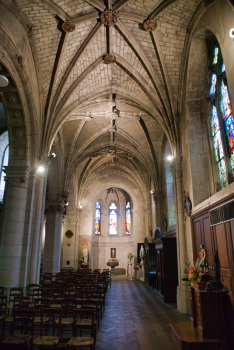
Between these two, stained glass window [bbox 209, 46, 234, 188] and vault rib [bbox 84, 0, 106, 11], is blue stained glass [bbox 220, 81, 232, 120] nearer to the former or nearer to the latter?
stained glass window [bbox 209, 46, 234, 188]

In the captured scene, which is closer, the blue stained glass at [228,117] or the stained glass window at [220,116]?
the blue stained glass at [228,117]

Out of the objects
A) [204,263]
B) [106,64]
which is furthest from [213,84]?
[204,263]

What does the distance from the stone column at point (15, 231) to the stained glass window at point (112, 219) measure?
20.3 metres

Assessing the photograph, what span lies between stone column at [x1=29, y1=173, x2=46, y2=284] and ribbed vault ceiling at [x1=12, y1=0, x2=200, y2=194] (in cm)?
178

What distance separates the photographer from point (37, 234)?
10.7 m

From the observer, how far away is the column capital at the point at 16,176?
33.9ft

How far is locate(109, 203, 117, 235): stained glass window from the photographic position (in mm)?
29911

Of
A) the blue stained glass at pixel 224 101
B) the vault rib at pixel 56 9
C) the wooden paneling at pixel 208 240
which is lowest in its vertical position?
the wooden paneling at pixel 208 240

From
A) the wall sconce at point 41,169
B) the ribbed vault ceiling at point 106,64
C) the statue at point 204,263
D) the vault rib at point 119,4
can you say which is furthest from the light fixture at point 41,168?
the statue at point 204,263

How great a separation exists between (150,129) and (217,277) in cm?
1272

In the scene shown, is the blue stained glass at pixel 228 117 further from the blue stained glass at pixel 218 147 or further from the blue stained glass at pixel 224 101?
the blue stained glass at pixel 218 147

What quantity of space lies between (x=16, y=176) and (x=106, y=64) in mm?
6792

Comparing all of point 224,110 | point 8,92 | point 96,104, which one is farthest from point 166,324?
point 96,104

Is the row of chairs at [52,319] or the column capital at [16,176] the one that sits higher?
the column capital at [16,176]
